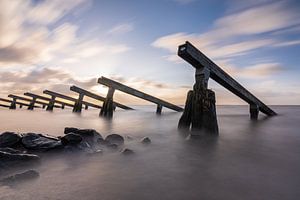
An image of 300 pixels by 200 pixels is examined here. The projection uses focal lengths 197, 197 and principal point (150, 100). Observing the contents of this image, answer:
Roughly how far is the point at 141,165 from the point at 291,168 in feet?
7.25

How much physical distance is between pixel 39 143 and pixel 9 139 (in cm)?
49

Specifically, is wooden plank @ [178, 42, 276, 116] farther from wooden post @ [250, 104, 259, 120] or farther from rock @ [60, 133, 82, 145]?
rock @ [60, 133, 82, 145]

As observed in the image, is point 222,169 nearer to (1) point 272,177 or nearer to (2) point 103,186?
(1) point 272,177

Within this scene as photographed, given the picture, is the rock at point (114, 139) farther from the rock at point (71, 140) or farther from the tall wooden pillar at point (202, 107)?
the tall wooden pillar at point (202, 107)

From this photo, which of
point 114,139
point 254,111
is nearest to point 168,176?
point 114,139

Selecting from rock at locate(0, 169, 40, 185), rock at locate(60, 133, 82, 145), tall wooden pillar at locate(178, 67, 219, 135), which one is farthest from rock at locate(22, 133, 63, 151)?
tall wooden pillar at locate(178, 67, 219, 135)

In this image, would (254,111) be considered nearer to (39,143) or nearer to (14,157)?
(39,143)

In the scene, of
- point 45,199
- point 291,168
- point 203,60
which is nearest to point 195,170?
point 291,168

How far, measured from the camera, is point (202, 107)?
18.3ft

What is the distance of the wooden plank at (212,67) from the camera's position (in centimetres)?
534

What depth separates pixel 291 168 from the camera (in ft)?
9.53

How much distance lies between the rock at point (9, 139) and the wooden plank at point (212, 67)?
13.7ft

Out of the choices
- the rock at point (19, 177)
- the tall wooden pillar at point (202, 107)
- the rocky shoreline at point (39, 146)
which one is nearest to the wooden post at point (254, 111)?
the tall wooden pillar at point (202, 107)

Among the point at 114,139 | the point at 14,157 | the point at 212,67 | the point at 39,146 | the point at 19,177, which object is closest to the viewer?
the point at 19,177
